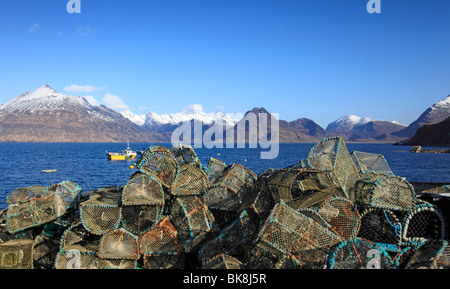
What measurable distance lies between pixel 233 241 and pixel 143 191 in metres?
2.64

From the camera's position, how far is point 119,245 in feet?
23.4

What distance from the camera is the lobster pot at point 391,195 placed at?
254 inches

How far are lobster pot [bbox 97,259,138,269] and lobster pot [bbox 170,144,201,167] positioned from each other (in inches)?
159

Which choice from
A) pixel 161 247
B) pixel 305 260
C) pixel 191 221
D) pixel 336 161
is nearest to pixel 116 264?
pixel 161 247

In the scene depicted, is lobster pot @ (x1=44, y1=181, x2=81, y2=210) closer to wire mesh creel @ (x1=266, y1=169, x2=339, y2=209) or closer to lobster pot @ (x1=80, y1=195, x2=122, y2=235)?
lobster pot @ (x1=80, y1=195, x2=122, y2=235)

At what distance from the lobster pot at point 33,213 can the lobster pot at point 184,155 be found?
12.2 ft

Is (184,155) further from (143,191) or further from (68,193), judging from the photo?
(68,193)

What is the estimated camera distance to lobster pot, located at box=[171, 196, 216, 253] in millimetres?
7039

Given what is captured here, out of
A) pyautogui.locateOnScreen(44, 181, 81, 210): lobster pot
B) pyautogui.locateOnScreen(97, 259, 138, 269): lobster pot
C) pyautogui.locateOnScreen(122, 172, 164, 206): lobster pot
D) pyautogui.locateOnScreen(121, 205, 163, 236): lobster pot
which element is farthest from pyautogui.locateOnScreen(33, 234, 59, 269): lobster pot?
pyautogui.locateOnScreen(122, 172, 164, 206): lobster pot

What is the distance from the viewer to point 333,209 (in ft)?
21.2

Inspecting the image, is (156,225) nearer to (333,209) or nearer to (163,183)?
(163,183)
